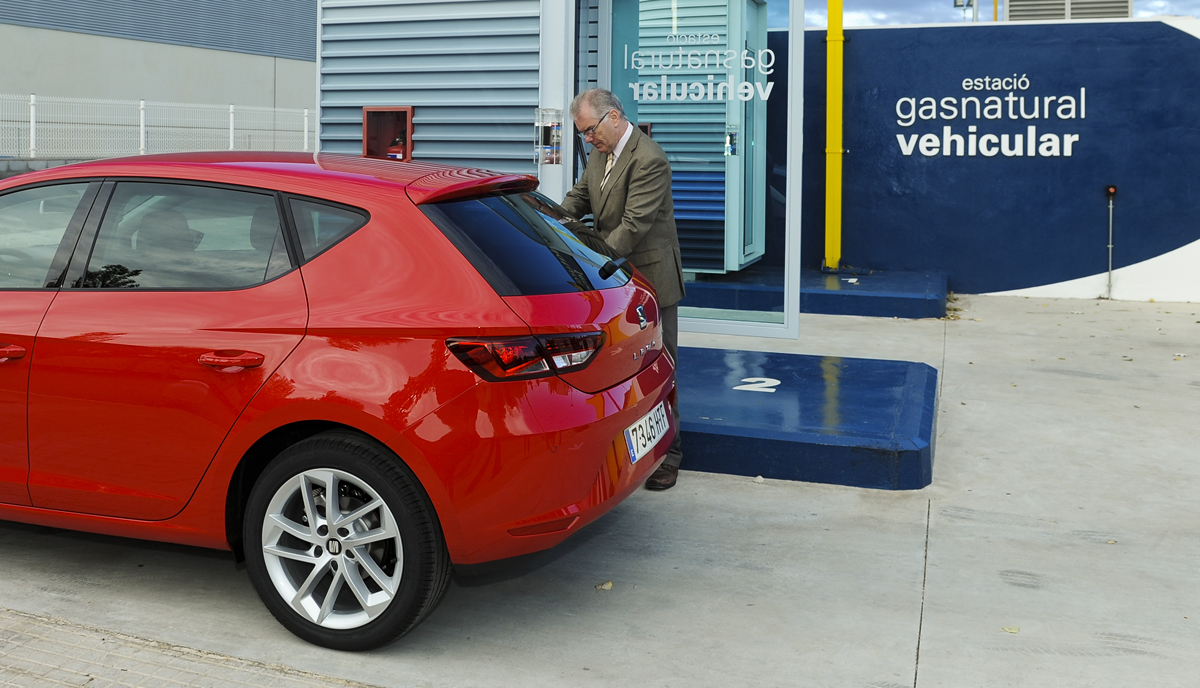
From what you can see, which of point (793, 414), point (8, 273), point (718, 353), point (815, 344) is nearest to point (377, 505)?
point (8, 273)

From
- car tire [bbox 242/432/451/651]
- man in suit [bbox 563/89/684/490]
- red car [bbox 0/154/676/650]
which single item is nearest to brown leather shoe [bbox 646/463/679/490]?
man in suit [bbox 563/89/684/490]

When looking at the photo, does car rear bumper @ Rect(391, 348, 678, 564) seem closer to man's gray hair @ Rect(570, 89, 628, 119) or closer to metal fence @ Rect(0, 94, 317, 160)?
man's gray hair @ Rect(570, 89, 628, 119)

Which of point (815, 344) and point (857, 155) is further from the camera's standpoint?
point (857, 155)

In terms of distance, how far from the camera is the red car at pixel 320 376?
3.32 metres

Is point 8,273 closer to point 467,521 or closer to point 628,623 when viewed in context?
point 467,521

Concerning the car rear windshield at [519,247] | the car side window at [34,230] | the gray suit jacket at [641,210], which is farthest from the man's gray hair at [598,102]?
the car side window at [34,230]

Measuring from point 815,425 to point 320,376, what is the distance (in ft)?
9.74

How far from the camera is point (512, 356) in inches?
130

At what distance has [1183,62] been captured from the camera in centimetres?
1148

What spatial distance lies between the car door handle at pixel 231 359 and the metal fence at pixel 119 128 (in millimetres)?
20906

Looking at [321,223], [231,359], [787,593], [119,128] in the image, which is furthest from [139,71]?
[787,593]

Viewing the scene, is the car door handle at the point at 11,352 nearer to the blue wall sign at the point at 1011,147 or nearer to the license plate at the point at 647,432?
the license plate at the point at 647,432

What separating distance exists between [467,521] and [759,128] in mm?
6540

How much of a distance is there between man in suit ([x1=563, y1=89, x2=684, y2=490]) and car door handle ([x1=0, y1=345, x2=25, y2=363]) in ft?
7.87
